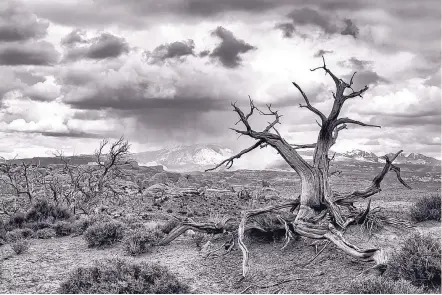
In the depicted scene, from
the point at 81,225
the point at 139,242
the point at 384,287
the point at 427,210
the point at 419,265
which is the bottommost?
the point at 81,225

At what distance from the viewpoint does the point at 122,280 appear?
863 cm

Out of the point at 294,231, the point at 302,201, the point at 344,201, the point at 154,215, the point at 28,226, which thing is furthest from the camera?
the point at 154,215

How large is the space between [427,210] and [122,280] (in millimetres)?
11355

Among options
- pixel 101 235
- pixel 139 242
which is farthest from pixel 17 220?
pixel 139 242

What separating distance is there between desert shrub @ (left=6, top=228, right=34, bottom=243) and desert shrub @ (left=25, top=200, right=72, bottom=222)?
2.26 meters

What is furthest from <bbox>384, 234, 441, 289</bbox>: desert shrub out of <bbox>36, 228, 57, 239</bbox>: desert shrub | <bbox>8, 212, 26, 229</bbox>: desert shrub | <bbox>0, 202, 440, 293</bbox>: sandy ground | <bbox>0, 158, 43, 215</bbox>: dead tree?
<bbox>0, 158, 43, 215</bbox>: dead tree

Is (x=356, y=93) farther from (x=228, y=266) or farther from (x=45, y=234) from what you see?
(x=45, y=234)

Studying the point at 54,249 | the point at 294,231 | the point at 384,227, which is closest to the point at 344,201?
the point at 384,227

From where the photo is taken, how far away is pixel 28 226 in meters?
16.7

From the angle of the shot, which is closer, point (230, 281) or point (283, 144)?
point (230, 281)

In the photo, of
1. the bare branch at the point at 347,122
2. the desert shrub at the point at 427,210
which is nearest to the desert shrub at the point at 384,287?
the bare branch at the point at 347,122

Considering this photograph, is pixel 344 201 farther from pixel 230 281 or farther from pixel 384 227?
pixel 230 281

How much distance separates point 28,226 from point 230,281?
10946 mm

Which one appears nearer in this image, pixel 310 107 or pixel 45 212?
pixel 310 107
